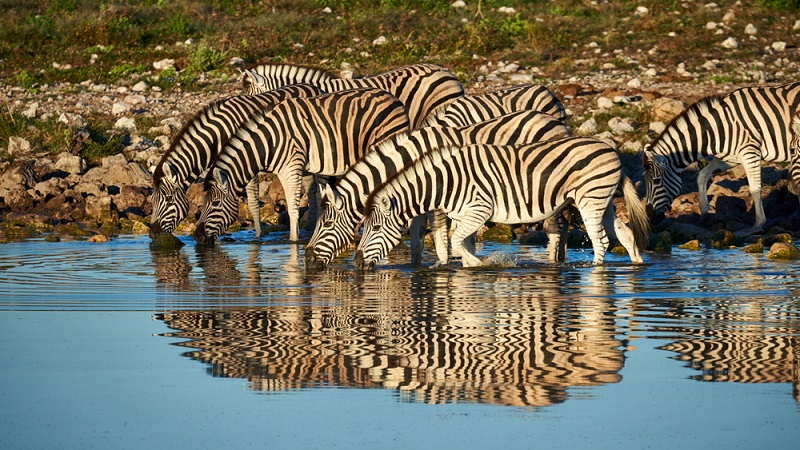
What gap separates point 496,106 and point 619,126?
5.04m

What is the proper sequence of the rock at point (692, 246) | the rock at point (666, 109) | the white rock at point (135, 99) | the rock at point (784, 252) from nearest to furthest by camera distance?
the rock at point (784, 252), the rock at point (692, 246), the rock at point (666, 109), the white rock at point (135, 99)

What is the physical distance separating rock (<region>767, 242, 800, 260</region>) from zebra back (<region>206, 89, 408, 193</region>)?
4.71 metres

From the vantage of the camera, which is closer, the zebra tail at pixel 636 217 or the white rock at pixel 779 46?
the zebra tail at pixel 636 217

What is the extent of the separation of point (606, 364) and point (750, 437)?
1.62 m

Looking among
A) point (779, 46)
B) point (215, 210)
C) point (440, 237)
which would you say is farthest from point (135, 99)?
point (779, 46)

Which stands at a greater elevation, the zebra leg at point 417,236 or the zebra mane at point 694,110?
the zebra mane at point 694,110

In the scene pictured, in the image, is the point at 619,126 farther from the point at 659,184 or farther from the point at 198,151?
the point at 198,151

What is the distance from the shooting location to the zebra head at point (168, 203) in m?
16.4

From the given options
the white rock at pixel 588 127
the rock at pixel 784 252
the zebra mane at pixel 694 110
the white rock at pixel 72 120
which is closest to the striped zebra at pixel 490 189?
the rock at pixel 784 252

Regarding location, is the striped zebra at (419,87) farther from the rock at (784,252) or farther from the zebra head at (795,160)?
the rock at (784,252)

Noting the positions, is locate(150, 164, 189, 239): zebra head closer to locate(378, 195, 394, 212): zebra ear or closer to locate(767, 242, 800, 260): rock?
locate(378, 195, 394, 212): zebra ear

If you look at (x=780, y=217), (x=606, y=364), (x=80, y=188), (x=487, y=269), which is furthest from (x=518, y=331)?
(x=80, y=188)

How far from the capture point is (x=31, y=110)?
21.5 meters

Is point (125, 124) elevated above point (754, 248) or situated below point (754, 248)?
above
